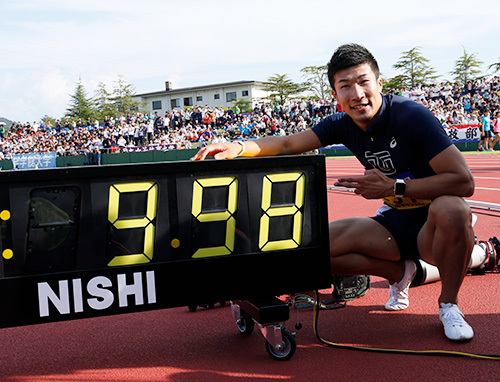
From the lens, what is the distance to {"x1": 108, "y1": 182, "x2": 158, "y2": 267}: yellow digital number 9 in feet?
8.46

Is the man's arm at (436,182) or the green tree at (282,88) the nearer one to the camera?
the man's arm at (436,182)

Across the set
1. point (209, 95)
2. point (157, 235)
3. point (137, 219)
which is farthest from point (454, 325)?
point (209, 95)

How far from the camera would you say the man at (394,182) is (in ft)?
9.88

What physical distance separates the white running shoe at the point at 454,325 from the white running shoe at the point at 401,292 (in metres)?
0.49

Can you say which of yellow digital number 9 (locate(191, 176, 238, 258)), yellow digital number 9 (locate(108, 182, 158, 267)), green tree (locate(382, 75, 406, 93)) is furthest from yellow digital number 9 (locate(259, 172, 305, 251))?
green tree (locate(382, 75, 406, 93))

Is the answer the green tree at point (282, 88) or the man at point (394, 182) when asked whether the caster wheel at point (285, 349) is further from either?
the green tree at point (282, 88)

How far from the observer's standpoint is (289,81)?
67500 mm

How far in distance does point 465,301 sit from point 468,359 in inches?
40.7

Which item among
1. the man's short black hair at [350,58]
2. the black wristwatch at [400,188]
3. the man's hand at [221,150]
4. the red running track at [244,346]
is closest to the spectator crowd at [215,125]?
the red running track at [244,346]

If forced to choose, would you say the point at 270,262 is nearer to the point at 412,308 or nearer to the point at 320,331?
the point at 320,331

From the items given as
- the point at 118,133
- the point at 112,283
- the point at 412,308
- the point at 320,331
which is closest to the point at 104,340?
the point at 112,283

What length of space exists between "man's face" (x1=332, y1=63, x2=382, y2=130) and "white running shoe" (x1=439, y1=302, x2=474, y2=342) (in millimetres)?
1300

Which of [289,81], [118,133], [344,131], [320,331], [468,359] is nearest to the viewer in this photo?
[468,359]

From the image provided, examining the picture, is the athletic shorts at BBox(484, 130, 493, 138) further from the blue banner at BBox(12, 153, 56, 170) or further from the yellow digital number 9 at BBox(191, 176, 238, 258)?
the yellow digital number 9 at BBox(191, 176, 238, 258)
